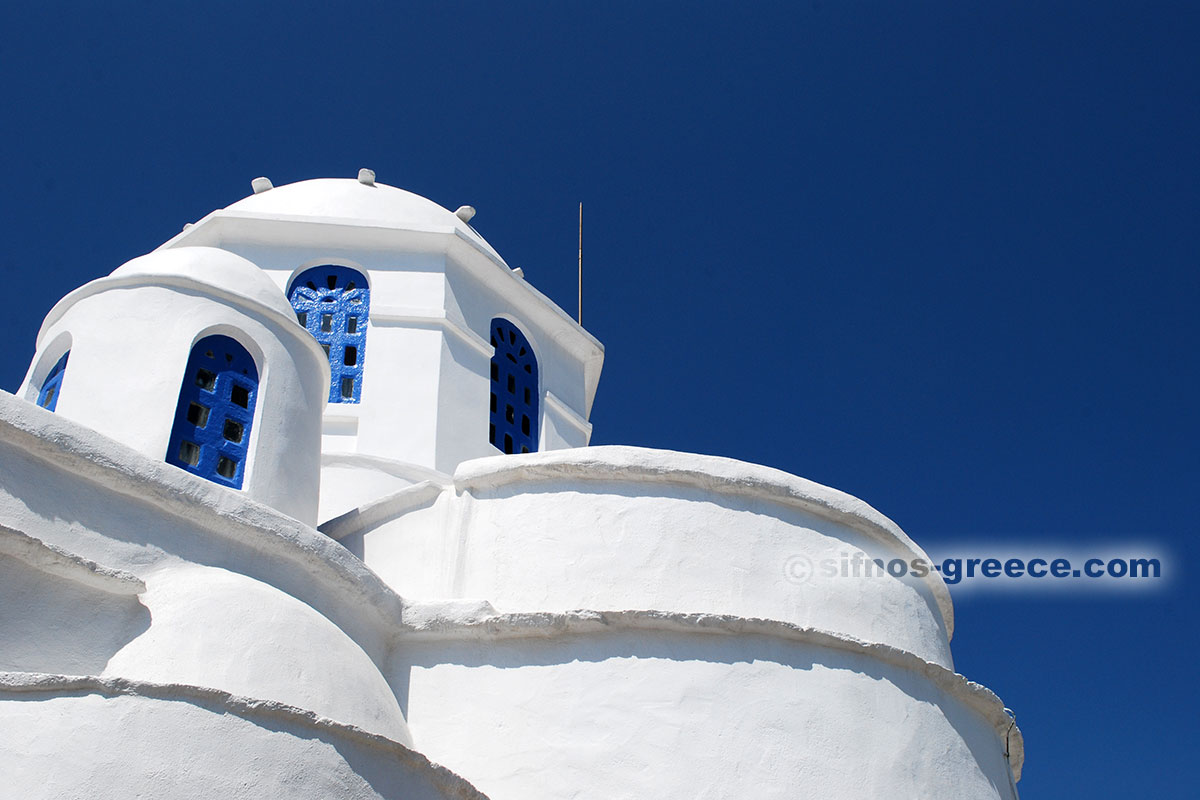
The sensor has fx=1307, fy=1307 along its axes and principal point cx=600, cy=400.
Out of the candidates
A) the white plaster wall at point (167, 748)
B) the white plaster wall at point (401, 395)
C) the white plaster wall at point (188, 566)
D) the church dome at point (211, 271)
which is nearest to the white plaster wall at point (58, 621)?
the white plaster wall at point (188, 566)

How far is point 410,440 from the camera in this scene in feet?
42.8

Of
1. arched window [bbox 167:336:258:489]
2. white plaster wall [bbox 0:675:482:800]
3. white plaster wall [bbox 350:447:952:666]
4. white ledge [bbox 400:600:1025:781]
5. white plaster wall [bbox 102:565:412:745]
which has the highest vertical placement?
arched window [bbox 167:336:258:489]

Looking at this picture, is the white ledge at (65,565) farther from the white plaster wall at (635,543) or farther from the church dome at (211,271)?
the church dome at (211,271)

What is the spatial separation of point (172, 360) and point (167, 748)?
4137 mm

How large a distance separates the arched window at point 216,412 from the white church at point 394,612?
21 millimetres

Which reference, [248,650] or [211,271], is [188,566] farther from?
[211,271]

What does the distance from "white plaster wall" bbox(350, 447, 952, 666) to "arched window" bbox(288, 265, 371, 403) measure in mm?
3797

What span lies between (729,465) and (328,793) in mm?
4046

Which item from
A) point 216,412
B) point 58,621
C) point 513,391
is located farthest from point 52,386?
point 513,391

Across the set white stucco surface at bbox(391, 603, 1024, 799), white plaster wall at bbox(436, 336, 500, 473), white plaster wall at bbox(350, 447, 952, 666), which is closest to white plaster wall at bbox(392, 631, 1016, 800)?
white stucco surface at bbox(391, 603, 1024, 799)

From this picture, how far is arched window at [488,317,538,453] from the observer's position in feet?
46.3

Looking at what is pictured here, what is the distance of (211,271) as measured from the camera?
1027 cm

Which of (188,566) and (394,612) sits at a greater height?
(394,612)

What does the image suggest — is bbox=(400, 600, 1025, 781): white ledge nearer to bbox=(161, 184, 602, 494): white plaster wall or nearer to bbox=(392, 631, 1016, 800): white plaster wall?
bbox=(392, 631, 1016, 800): white plaster wall
